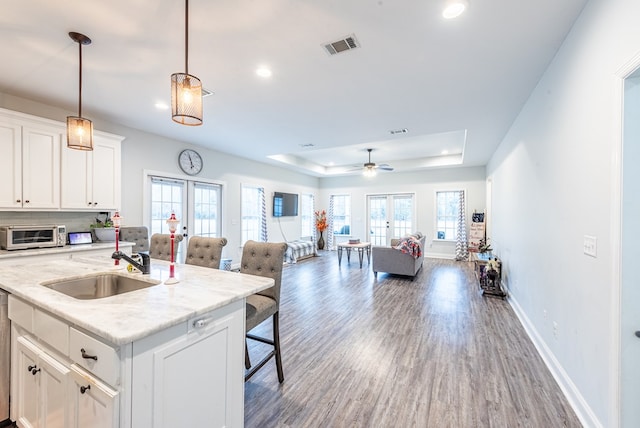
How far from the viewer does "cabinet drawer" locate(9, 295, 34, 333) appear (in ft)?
5.03

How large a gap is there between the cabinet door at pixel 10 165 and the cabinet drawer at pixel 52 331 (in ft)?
8.62

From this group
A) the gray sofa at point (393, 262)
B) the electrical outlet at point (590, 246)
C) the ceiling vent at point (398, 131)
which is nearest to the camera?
the electrical outlet at point (590, 246)

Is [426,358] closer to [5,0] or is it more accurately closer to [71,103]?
[5,0]

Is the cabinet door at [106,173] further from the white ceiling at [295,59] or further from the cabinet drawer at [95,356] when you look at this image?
the cabinet drawer at [95,356]

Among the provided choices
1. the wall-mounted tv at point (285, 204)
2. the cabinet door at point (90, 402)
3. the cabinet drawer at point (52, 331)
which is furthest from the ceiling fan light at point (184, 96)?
the wall-mounted tv at point (285, 204)

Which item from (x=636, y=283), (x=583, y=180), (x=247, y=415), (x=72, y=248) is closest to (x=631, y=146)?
(x=583, y=180)

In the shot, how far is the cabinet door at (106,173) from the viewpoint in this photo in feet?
12.6

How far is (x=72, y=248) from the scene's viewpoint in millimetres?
3402

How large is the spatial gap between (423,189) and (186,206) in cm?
660

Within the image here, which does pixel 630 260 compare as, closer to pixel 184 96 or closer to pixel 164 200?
pixel 184 96

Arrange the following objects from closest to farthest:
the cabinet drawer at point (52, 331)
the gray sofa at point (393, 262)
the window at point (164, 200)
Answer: the cabinet drawer at point (52, 331) < the window at point (164, 200) < the gray sofa at point (393, 262)

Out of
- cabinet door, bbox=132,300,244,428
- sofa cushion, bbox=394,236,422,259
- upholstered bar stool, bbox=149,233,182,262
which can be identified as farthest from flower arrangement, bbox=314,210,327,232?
cabinet door, bbox=132,300,244,428

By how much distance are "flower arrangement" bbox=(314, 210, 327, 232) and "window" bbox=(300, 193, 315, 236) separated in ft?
0.62

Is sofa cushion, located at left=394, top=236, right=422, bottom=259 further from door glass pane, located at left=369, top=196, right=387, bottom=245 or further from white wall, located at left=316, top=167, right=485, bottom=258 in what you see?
door glass pane, located at left=369, top=196, right=387, bottom=245
